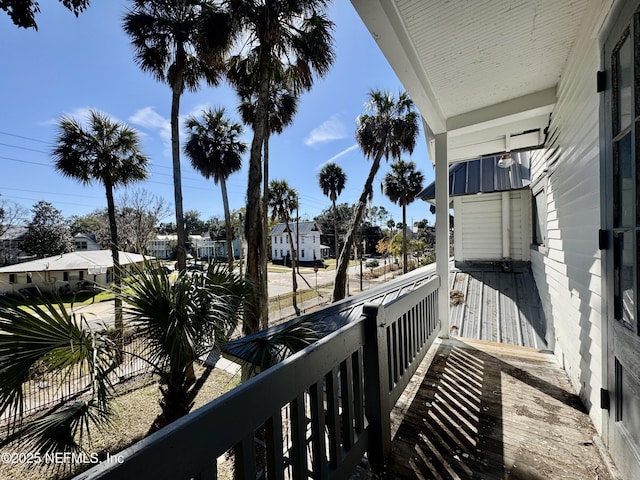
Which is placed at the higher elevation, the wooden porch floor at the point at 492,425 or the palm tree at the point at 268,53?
the palm tree at the point at 268,53

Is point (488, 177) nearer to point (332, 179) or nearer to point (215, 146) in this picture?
point (215, 146)

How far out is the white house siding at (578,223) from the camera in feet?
6.23

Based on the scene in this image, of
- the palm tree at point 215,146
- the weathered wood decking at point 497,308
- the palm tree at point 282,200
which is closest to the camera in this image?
the weathered wood decking at point 497,308

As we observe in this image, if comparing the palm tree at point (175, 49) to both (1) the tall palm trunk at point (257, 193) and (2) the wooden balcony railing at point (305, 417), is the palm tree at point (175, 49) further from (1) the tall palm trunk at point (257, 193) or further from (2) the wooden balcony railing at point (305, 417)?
(2) the wooden balcony railing at point (305, 417)

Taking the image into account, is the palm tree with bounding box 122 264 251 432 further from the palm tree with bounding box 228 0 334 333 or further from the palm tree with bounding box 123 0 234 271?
the palm tree with bounding box 123 0 234 271

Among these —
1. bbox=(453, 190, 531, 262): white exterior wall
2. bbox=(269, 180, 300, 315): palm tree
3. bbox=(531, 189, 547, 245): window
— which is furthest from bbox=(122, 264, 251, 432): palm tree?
bbox=(269, 180, 300, 315): palm tree

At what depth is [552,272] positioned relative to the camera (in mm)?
3361

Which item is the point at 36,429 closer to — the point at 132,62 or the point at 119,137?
the point at 132,62

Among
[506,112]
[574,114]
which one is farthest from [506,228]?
[574,114]

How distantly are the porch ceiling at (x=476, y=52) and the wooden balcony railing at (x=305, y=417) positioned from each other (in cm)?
206

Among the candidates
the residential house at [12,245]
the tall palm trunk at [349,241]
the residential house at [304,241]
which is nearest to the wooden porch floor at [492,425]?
the tall palm trunk at [349,241]

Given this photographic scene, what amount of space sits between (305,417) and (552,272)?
3.78 m

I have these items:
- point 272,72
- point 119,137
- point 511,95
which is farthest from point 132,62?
point 511,95

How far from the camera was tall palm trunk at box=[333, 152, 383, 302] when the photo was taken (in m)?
8.90
